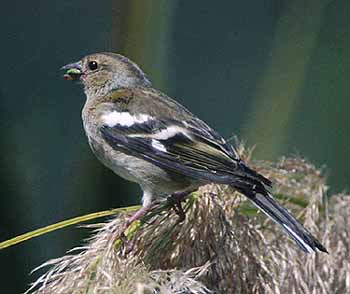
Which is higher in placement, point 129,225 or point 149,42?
point 149,42

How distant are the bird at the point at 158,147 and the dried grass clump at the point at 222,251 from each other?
5 centimetres

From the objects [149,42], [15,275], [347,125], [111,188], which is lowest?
[15,275]

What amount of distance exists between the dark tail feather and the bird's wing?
97 millimetres

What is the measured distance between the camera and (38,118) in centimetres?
341

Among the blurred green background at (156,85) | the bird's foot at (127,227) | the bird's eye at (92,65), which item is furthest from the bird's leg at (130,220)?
the bird's eye at (92,65)

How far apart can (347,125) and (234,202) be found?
1.06 metres

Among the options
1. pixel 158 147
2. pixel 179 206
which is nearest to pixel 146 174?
pixel 158 147

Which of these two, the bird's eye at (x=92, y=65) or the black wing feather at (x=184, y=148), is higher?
the bird's eye at (x=92, y=65)

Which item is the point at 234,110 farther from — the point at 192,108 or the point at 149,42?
the point at 149,42

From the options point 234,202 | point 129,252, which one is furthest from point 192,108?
point 129,252

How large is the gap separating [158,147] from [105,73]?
377 millimetres

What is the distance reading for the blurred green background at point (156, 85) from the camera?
2559 millimetres

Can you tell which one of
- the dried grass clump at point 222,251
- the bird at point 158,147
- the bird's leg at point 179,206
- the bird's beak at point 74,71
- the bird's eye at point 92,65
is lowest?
the dried grass clump at point 222,251

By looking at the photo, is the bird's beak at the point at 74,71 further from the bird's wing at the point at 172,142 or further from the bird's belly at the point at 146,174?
the bird's belly at the point at 146,174
